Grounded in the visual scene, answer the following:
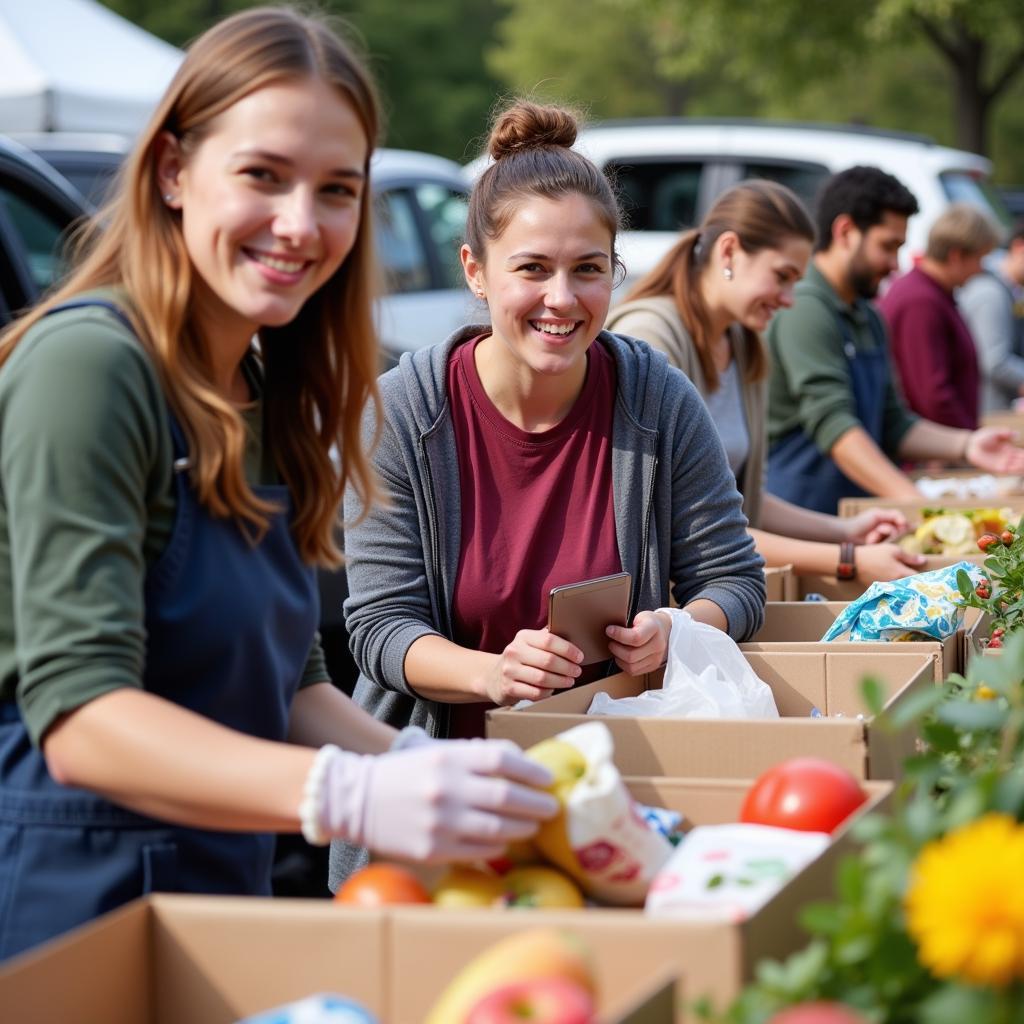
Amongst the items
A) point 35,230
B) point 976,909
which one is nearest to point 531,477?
point 976,909

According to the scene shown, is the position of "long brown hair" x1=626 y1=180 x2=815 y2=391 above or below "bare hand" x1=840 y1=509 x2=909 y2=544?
above

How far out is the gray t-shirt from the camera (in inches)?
158

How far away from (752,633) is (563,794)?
1350 mm

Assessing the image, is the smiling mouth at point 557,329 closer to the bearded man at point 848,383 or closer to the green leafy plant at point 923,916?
the green leafy plant at point 923,916

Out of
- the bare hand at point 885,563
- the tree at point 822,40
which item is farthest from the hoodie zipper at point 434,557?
the tree at point 822,40

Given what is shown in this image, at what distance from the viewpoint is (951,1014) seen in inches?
46.8

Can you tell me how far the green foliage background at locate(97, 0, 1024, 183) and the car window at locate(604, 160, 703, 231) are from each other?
10384 millimetres

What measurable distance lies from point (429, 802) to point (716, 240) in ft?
9.51

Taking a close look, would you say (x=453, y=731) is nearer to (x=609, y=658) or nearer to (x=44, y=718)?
(x=609, y=658)

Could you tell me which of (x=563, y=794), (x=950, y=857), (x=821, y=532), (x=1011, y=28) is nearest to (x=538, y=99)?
(x=821, y=532)

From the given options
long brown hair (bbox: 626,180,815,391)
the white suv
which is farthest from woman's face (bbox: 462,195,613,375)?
the white suv

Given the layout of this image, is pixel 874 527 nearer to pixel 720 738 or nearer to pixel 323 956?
pixel 720 738

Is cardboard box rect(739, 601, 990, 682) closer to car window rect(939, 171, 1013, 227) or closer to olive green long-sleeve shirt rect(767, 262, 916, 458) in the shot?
olive green long-sleeve shirt rect(767, 262, 916, 458)

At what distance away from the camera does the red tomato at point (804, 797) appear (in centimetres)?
180
